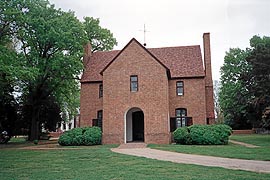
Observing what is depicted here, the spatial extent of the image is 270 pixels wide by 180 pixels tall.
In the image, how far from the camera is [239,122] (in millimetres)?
50656

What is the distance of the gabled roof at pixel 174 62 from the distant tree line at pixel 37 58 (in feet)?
5.38

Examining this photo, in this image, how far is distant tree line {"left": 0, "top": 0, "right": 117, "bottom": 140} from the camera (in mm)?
23688

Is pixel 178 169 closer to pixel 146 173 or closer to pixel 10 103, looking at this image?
pixel 146 173

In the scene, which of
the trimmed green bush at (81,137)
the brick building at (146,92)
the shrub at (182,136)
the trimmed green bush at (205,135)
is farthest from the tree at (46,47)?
the trimmed green bush at (205,135)

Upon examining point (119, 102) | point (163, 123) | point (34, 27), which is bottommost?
point (163, 123)

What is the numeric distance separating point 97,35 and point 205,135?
21.4 m

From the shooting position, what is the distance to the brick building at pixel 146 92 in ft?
81.8

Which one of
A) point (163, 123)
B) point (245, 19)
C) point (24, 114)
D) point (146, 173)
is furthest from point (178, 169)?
point (24, 114)

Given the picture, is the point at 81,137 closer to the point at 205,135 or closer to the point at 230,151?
the point at 205,135

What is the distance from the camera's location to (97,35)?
38.4 meters

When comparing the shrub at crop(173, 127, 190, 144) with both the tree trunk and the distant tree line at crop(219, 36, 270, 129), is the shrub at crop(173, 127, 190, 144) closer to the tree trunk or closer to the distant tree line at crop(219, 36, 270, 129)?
the distant tree line at crop(219, 36, 270, 129)

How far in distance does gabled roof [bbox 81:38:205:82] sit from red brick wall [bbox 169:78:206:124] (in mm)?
824

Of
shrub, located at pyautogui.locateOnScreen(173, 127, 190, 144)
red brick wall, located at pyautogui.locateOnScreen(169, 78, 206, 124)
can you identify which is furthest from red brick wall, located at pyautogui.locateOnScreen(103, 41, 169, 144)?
red brick wall, located at pyautogui.locateOnScreen(169, 78, 206, 124)

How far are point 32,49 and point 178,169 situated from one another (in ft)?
73.7
